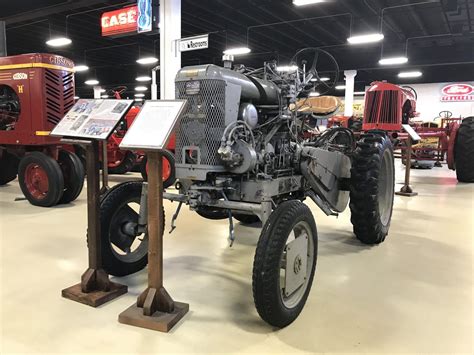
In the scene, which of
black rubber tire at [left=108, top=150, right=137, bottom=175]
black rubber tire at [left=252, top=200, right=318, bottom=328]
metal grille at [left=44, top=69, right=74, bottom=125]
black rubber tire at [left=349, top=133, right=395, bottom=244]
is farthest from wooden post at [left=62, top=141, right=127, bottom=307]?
black rubber tire at [left=108, top=150, right=137, bottom=175]

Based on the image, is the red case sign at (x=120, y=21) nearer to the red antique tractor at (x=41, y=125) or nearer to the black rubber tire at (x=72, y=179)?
the red antique tractor at (x=41, y=125)

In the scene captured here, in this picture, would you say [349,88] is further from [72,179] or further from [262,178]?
[262,178]

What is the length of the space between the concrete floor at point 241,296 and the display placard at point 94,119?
102cm

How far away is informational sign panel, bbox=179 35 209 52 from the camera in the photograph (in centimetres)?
618

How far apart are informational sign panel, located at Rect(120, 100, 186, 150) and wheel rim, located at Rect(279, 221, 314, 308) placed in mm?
873

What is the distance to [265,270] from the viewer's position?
76.9 inches

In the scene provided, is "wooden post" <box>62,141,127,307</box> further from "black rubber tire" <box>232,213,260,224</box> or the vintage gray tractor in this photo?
"black rubber tire" <box>232,213,260,224</box>

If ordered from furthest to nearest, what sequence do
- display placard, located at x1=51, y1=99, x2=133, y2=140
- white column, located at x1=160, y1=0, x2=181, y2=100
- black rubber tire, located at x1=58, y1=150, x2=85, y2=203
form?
white column, located at x1=160, y1=0, x2=181, y2=100 → black rubber tire, located at x1=58, y1=150, x2=85, y2=203 → display placard, located at x1=51, y1=99, x2=133, y2=140

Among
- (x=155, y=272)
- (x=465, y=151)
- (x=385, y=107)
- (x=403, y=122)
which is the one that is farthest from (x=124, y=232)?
(x=465, y=151)

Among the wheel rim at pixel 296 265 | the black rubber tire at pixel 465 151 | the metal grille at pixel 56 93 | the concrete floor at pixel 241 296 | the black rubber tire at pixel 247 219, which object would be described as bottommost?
the concrete floor at pixel 241 296

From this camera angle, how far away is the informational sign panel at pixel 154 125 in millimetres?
2043

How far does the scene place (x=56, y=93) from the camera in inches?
216

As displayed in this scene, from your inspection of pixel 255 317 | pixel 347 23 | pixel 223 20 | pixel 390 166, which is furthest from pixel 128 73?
pixel 255 317

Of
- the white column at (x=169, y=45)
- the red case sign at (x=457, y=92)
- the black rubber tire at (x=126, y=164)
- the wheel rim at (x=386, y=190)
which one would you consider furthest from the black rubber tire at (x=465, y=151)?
the red case sign at (x=457, y=92)
